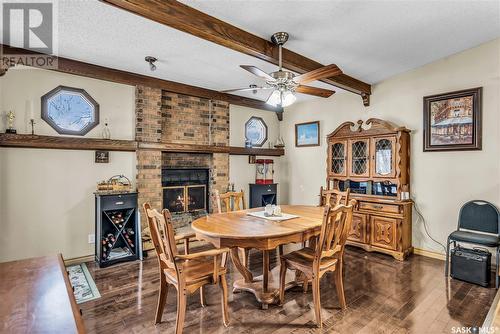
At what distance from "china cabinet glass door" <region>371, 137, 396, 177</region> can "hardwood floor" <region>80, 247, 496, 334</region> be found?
1.41 m

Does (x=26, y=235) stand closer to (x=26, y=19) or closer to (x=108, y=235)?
(x=108, y=235)

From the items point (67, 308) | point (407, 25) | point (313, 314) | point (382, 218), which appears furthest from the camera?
point (382, 218)

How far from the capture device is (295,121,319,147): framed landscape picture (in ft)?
17.6

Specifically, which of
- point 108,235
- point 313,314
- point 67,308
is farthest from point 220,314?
point 108,235

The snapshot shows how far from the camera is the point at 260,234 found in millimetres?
2180

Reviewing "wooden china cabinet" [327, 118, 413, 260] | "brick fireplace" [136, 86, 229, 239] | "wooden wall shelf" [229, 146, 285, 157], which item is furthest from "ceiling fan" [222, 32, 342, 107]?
"wooden wall shelf" [229, 146, 285, 157]

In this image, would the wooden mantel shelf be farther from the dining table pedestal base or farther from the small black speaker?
the small black speaker

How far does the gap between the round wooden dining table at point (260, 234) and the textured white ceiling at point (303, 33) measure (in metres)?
1.92

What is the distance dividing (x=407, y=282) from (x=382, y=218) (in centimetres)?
107

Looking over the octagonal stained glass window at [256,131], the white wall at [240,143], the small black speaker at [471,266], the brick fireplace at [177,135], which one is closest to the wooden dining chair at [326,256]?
the small black speaker at [471,266]

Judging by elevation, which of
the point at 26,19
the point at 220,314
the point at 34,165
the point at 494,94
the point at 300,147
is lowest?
the point at 220,314

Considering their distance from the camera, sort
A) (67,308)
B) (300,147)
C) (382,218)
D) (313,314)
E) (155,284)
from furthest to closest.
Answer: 1. (300,147)
2. (382,218)
3. (155,284)
4. (313,314)
5. (67,308)

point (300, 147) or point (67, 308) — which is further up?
point (300, 147)

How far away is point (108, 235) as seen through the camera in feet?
11.9
